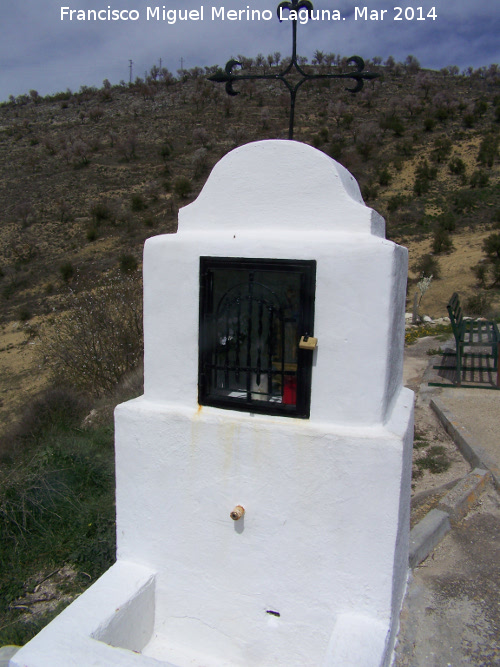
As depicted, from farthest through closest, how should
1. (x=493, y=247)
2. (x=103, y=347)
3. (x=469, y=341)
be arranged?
1. (x=493, y=247)
2. (x=103, y=347)
3. (x=469, y=341)

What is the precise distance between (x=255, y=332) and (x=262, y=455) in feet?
2.47

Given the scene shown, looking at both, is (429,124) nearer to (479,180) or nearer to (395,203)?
(479,180)

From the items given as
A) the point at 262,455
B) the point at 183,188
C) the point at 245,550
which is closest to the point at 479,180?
the point at 183,188

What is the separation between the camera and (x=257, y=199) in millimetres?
2234

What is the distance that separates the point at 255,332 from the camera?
8.63 ft

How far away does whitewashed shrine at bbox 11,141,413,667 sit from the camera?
195 centimetres

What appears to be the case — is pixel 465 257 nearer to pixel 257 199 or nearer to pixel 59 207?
pixel 257 199

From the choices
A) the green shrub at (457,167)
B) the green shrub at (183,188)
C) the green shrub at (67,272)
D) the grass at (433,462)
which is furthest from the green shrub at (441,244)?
the grass at (433,462)

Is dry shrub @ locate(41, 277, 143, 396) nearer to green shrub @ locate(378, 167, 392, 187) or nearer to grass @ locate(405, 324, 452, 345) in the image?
grass @ locate(405, 324, 452, 345)

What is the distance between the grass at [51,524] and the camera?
12.6 ft

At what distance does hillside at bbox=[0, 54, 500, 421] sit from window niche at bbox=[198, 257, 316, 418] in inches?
343

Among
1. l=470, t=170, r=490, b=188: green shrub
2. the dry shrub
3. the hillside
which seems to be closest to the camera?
the dry shrub

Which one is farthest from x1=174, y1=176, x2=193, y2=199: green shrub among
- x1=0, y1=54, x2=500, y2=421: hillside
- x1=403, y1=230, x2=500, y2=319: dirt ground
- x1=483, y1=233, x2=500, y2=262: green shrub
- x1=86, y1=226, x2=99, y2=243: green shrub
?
x1=483, y1=233, x2=500, y2=262: green shrub

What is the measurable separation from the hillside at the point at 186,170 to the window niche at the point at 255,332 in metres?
8.70
